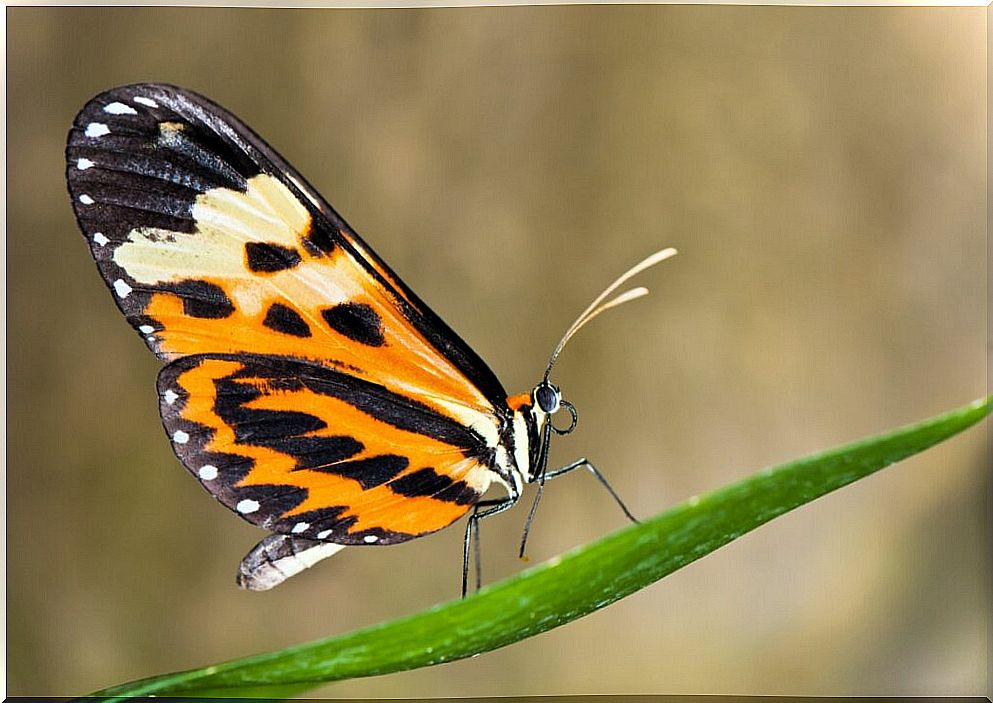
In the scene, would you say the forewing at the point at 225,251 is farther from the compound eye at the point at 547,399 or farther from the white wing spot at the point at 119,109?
the compound eye at the point at 547,399

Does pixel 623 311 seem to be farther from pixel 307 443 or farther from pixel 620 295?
pixel 307 443

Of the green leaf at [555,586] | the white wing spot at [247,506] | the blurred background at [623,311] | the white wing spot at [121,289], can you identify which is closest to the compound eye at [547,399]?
the blurred background at [623,311]

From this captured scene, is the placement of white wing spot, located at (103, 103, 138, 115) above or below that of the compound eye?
above

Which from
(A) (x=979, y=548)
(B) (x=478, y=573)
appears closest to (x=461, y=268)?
(B) (x=478, y=573)

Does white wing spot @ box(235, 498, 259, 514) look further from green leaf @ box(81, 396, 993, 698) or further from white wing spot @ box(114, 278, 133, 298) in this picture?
green leaf @ box(81, 396, 993, 698)

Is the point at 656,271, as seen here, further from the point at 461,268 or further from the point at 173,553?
the point at 173,553

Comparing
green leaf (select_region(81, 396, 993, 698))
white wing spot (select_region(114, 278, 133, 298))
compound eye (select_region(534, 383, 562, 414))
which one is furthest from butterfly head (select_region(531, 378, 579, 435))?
green leaf (select_region(81, 396, 993, 698))

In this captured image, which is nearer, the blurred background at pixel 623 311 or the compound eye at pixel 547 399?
the compound eye at pixel 547 399
